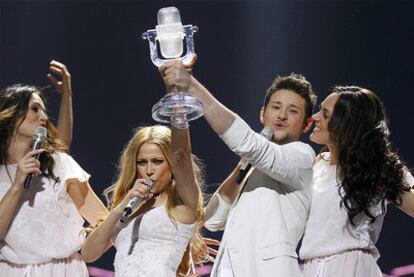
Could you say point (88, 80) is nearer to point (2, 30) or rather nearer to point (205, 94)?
point (2, 30)

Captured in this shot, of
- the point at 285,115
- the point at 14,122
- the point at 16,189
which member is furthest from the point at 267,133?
the point at 14,122

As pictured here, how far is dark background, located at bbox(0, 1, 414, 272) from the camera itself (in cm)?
491

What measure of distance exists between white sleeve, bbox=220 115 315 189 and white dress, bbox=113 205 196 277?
525mm

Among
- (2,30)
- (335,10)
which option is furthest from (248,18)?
(2,30)

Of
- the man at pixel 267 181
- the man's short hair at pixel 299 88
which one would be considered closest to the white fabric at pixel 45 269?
the man at pixel 267 181

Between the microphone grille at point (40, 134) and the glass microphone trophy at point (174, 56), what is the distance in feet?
2.39

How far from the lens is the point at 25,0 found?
505 cm

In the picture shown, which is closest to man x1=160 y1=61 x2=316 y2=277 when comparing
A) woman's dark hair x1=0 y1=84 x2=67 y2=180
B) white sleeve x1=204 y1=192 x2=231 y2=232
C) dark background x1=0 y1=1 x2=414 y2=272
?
white sleeve x1=204 y1=192 x2=231 y2=232

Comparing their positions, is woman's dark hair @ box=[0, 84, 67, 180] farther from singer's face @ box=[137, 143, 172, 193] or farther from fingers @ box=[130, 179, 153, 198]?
fingers @ box=[130, 179, 153, 198]

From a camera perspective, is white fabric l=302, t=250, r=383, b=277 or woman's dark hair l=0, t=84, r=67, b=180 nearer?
white fabric l=302, t=250, r=383, b=277

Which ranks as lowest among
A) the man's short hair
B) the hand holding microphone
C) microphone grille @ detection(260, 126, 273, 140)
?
the hand holding microphone

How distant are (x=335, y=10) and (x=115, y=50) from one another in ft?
3.77

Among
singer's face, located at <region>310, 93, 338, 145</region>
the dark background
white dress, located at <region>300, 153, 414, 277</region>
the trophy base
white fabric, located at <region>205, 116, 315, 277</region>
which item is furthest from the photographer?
the dark background

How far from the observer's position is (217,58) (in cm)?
497
